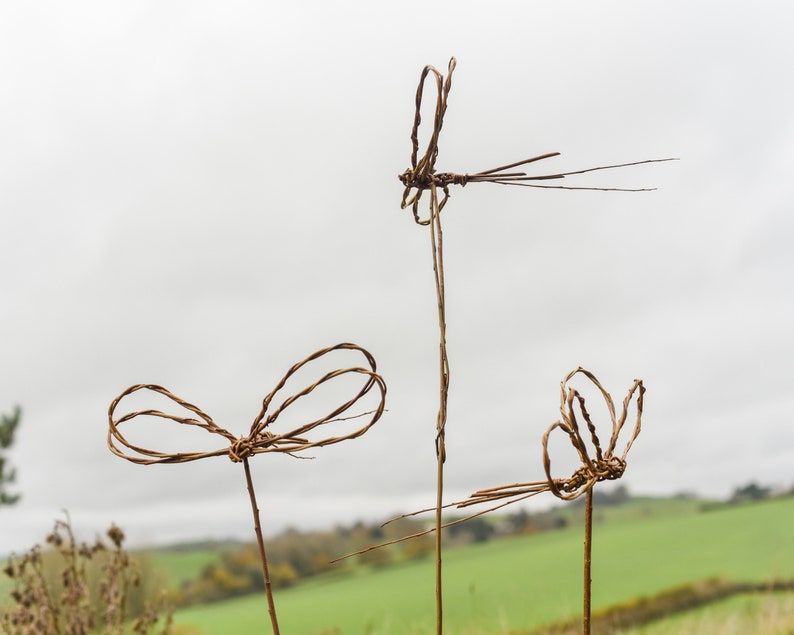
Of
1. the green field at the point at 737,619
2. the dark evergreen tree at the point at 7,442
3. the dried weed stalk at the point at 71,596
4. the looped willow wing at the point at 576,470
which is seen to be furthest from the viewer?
the dark evergreen tree at the point at 7,442

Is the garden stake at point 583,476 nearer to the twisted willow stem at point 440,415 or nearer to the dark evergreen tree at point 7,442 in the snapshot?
the twisted willow stem at point 440,415

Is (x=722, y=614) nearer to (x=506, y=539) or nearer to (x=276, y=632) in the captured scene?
(x=506, y=539)

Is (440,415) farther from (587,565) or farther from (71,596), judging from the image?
(71,596)

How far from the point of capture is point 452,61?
0.94 m

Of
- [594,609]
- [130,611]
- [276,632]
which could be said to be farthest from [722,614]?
[276,632]

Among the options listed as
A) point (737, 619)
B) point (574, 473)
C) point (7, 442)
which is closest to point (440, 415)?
point (574, 473)

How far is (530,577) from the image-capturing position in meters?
3.27

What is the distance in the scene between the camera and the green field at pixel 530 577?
2865 mm

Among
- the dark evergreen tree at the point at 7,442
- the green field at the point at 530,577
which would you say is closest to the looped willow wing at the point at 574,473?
the green field at the point at 530,577

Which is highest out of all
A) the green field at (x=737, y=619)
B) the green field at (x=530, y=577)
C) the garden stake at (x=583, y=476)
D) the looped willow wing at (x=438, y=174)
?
the looped willow wing at (x=438, y=174)

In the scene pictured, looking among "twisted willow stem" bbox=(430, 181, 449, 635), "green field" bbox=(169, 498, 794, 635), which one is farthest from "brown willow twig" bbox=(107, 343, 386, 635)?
"green field" bbox=(169, 498, 794, 635)

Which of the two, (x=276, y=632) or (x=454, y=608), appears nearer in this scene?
(x=276, y=632)

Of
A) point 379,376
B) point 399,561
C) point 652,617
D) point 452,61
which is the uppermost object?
point 452,61

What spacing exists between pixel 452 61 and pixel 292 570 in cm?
293
